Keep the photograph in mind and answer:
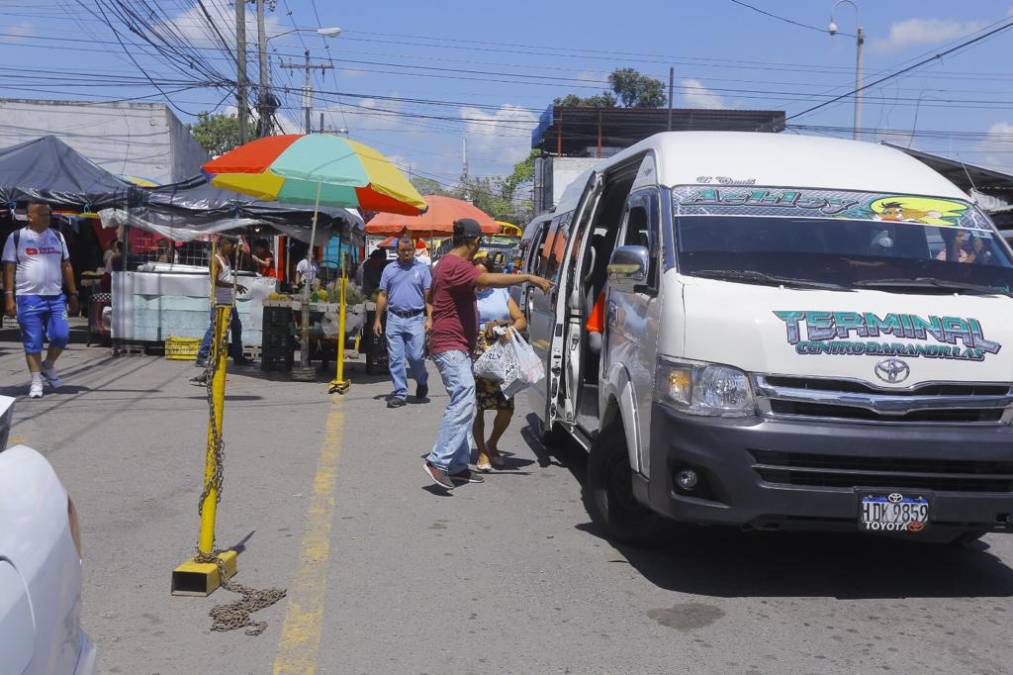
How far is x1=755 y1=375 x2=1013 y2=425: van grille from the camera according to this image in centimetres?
498

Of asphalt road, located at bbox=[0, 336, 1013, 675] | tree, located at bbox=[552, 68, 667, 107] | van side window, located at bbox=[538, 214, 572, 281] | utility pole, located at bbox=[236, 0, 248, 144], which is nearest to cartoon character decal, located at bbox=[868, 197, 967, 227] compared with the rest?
asphalt road, located at bbox=[0, 336, 1013, 675]

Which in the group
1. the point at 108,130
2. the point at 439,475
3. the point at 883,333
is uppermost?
the point at 108,130

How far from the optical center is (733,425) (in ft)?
16.3

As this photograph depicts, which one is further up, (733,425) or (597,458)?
(733,425)

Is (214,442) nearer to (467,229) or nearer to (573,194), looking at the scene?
(467,229)

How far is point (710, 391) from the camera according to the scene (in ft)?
16.7

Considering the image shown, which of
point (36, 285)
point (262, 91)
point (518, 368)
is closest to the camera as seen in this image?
point (518, 368)

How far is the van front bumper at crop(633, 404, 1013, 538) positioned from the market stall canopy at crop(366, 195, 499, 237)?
15218mm

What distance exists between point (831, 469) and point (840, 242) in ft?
4.95

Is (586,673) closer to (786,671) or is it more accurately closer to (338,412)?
(786,671)

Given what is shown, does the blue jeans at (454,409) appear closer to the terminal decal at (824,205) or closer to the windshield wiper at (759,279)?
the terminal decal at (824,205)

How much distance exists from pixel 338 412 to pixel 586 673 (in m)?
7.11

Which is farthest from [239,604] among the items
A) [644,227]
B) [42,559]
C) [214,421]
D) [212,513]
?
[644,227]

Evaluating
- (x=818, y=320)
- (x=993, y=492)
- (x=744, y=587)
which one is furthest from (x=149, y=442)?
(x=993, y=492)
